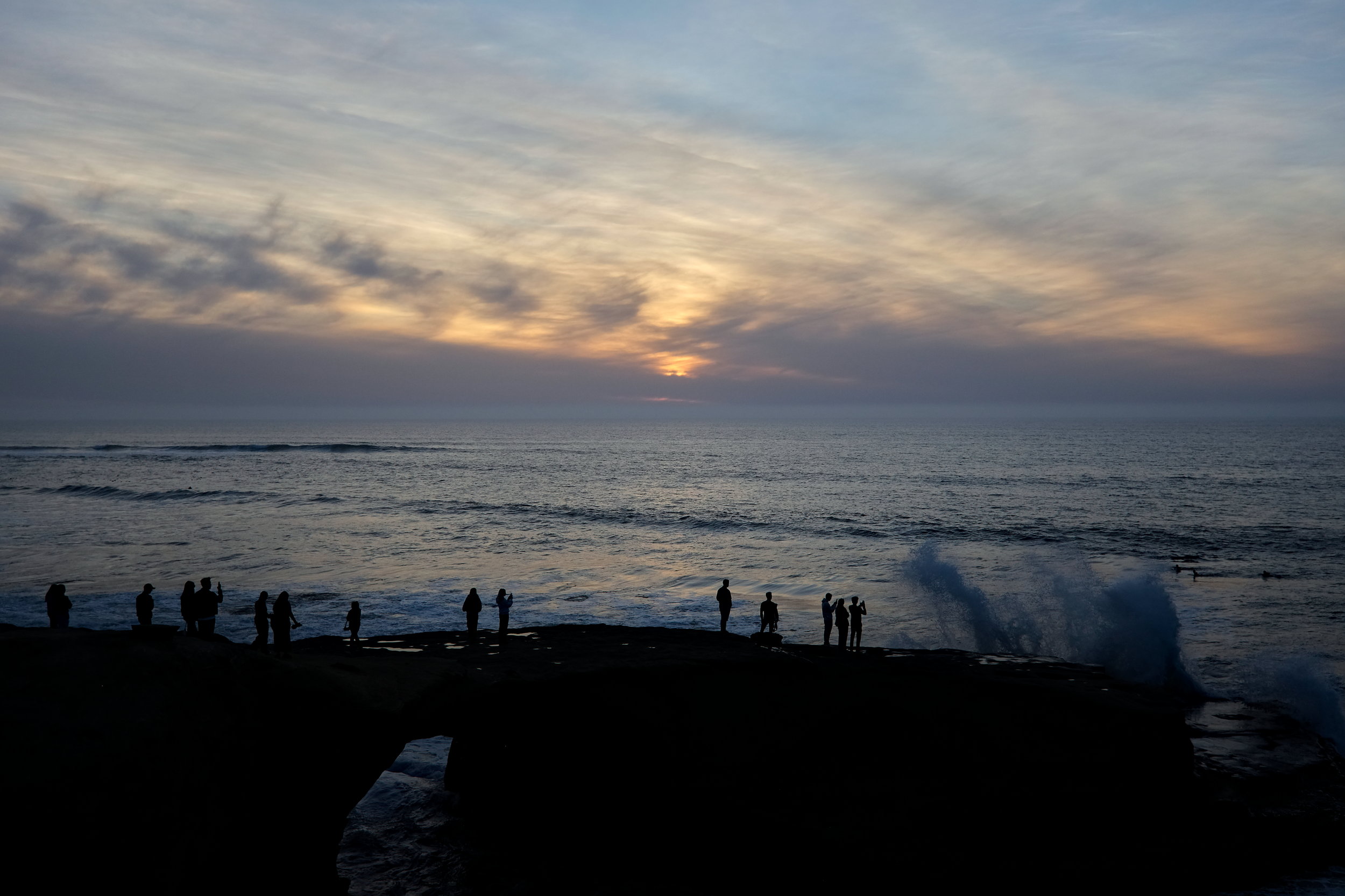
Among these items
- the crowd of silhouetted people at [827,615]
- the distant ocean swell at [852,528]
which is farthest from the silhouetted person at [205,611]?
the distant ocean swell at [852,528]

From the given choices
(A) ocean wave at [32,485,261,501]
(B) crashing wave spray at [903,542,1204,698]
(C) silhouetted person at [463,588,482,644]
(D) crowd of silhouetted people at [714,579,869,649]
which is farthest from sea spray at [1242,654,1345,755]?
(A) ocean wave at [32,485,261,501]

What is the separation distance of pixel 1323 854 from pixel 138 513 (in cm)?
6501

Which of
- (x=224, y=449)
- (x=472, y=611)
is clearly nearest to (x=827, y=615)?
(x=472, y=611)

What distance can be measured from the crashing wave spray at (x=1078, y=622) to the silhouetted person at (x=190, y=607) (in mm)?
21815

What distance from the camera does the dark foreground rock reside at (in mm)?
8031

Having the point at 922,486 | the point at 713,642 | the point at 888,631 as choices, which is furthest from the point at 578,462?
the point at 713,642

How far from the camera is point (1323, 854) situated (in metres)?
11.9

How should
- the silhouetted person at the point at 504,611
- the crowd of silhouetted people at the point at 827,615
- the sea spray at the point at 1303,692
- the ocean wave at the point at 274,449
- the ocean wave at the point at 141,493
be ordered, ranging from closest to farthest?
the sea spray at the point at 1303,692
the silhouetted person at the point at 504,611
the crowd of silhouetted people at the point at 827,615
the ocean wave at the point at 141,493
the ocean wave at the point at 274,449

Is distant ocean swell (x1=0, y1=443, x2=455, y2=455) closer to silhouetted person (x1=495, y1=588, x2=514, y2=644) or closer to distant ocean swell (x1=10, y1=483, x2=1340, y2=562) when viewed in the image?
distant ocean swell (x1=10, y1=483, x2=1340, y2=562)

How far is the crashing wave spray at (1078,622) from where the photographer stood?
2266 centimetres

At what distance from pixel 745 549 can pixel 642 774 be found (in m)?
32.8

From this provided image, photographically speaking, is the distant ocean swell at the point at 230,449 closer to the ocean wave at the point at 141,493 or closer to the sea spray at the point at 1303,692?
the ocean wave at the point at 141,493

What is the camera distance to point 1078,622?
26.8 metres

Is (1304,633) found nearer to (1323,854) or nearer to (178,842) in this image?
(1323,854)
